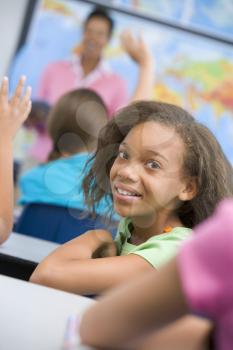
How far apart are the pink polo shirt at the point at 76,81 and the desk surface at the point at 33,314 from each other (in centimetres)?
310

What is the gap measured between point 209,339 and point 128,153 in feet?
2.07

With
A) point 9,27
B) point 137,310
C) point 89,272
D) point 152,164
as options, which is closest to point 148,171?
point 152,164

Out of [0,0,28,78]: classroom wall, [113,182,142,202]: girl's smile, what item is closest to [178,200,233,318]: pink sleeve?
[113,182,142,202]: girl's smile

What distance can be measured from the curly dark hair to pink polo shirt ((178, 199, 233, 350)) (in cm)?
70

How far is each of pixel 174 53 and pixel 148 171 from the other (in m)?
2.78

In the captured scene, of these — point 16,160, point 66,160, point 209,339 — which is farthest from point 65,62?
point 209,339

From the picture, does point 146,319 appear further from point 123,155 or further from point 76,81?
point 76,81

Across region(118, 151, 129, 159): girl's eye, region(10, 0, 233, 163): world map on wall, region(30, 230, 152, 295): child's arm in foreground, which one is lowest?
region(10, 0, 233, 163): world map on wall

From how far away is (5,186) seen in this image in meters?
1.28

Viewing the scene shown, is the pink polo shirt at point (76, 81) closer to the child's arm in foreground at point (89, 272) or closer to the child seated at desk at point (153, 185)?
the child seated at desk at point (153, 185)

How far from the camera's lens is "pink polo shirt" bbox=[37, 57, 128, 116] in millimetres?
3709

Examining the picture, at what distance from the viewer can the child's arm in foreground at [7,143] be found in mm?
1257

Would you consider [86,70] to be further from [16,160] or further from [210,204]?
[210,204]

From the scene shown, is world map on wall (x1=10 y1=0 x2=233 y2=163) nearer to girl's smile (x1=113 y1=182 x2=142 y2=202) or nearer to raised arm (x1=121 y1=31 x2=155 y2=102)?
raised arm (x1=121 y1=31 x2=155 y2=102)
